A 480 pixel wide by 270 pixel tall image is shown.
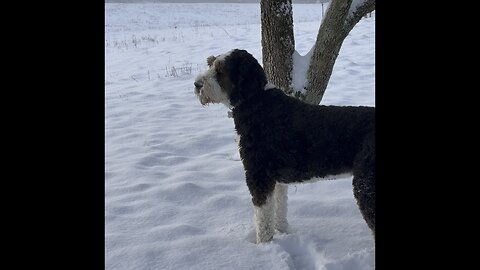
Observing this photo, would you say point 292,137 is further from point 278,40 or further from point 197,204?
point 278,40

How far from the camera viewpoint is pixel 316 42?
5043mm

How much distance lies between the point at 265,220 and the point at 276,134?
0.71m

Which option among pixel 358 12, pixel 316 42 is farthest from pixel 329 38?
pixel 358 12

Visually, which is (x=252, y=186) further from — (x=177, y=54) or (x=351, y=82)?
(x=177, y=54)

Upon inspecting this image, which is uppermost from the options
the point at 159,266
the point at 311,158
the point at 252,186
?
the point at 311,158

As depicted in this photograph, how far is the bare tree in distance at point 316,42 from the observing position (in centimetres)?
491

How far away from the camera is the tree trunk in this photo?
16.2 feet

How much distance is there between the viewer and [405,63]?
4.00ft

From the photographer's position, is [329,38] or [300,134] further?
[329,38]

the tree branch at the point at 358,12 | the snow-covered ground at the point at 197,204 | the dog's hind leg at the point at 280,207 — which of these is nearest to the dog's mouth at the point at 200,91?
the dog's hind leg at the point at 280,207
